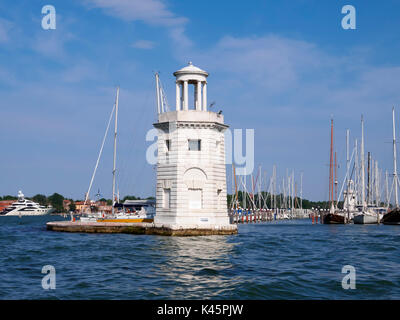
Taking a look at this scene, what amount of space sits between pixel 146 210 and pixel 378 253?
80.1 ft

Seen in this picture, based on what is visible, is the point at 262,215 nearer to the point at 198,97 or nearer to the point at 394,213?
the point at 394,213

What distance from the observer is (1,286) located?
17578 mm

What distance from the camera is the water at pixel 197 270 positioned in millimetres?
16609

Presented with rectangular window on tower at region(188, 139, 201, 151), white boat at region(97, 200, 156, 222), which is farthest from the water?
white boat at region(97, 200, 156, 222)

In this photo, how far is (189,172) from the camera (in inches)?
1483

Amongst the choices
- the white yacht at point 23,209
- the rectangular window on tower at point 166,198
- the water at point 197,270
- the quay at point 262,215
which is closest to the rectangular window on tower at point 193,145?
the rectangular window on tower at point 166,198

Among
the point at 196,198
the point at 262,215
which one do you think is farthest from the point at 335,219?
the point at 196,198

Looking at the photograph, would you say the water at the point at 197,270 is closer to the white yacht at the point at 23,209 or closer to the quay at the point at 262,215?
the quay at the point at 262,215

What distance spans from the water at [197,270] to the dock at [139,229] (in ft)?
10.4

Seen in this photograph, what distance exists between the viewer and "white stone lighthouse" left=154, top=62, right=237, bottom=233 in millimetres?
37344

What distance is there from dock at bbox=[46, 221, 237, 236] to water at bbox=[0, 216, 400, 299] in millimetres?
3175
